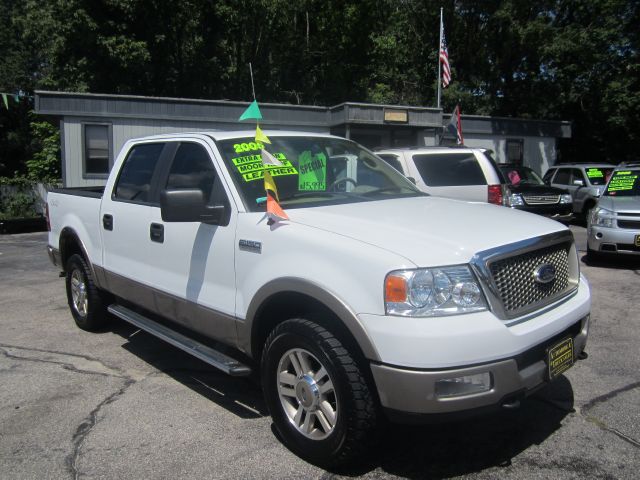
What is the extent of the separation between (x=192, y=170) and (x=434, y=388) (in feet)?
8.15

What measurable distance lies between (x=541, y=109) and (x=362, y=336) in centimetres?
2593

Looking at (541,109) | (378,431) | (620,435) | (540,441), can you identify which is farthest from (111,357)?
(541,109)

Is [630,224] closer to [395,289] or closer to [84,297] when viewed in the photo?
[395,289]

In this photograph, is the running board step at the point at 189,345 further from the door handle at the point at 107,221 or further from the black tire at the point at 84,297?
the door handle at the point at 107,221

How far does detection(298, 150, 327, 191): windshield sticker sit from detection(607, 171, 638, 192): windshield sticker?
25.3ft

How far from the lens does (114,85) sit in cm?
2477

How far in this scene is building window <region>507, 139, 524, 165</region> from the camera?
70.1 ft

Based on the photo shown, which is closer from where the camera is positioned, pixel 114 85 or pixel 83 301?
pixel 83 301

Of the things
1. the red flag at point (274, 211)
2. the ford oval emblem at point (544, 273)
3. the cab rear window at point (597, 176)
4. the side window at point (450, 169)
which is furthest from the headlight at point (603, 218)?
the red flag at point (274, 211)

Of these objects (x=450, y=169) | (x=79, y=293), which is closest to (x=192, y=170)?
(x=79, y=293)

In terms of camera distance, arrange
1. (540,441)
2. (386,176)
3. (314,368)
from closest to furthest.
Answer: (314,368) → (540,441) → (386,176)

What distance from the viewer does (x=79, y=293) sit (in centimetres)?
585

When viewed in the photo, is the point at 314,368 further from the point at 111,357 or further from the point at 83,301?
the point at 83,301

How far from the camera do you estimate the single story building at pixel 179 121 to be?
1580 cm
